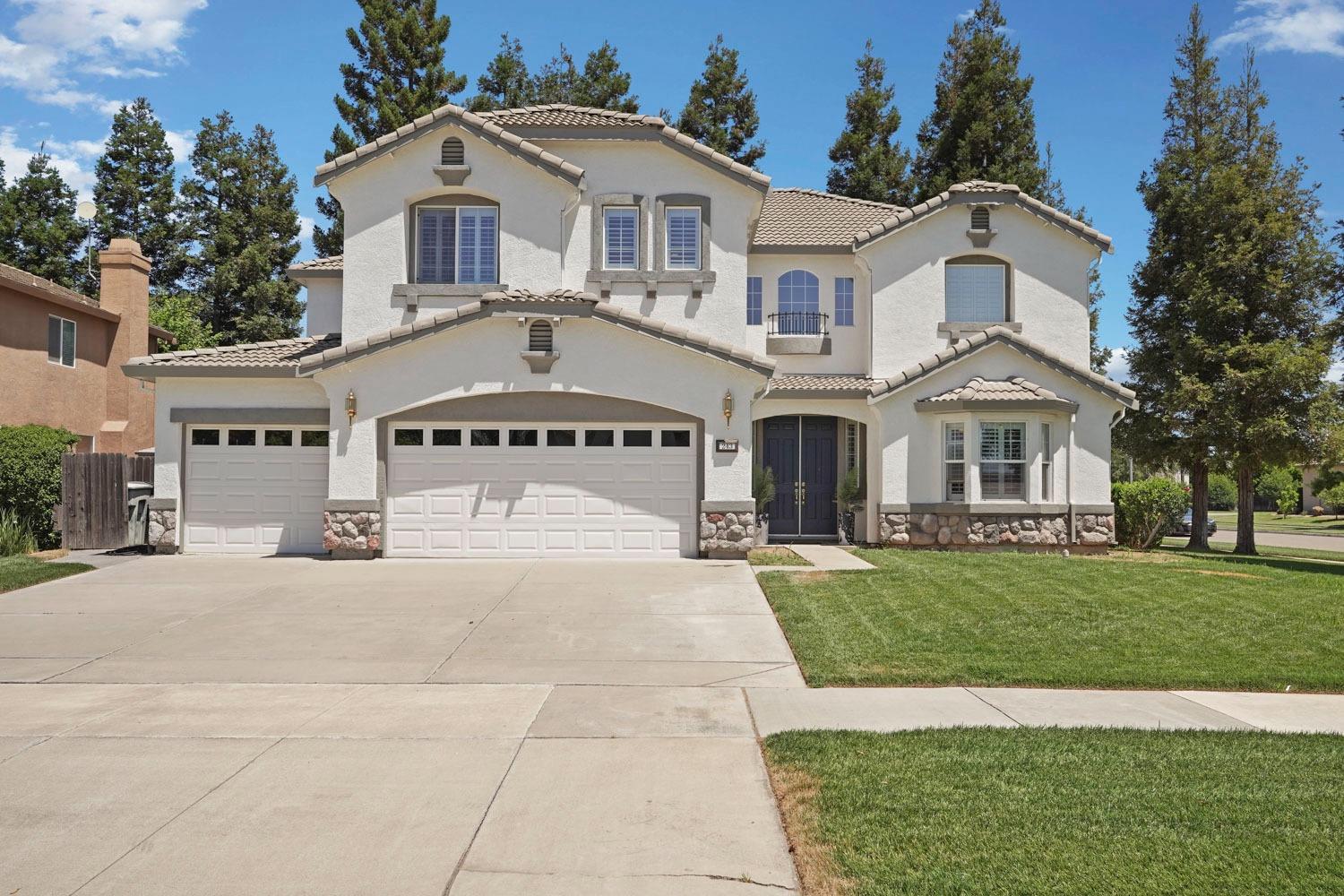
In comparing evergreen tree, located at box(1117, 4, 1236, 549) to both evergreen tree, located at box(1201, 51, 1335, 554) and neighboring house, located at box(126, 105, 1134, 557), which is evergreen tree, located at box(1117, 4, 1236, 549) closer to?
evergreen tree, located at box(1201, 51, 1335, 554)

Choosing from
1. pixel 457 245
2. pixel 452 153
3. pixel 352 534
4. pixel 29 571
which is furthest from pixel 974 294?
pixel 29 571

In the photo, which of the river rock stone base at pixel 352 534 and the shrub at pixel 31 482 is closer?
the river rock stone base at pixel 352 534

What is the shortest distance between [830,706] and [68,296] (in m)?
25.6

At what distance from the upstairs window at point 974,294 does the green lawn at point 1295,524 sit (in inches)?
1280

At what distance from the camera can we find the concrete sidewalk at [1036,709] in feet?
22.9

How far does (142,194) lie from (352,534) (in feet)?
116

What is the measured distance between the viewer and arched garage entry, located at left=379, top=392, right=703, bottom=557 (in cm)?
1598

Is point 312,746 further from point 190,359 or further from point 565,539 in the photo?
point 190,359

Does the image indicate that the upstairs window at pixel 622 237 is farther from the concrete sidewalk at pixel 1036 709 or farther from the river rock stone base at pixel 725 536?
the concrete sidewalk at pixel 1036 709

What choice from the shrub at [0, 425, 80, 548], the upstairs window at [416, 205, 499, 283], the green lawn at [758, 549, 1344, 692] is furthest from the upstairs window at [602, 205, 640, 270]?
the shrub at [0, 425, 80, 548]

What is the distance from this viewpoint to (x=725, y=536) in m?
15.8

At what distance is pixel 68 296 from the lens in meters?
24.7

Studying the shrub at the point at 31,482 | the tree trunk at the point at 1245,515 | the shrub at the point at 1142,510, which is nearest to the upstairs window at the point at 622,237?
the shrub at the point at 31,482

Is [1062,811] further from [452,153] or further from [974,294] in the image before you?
[974,294]
